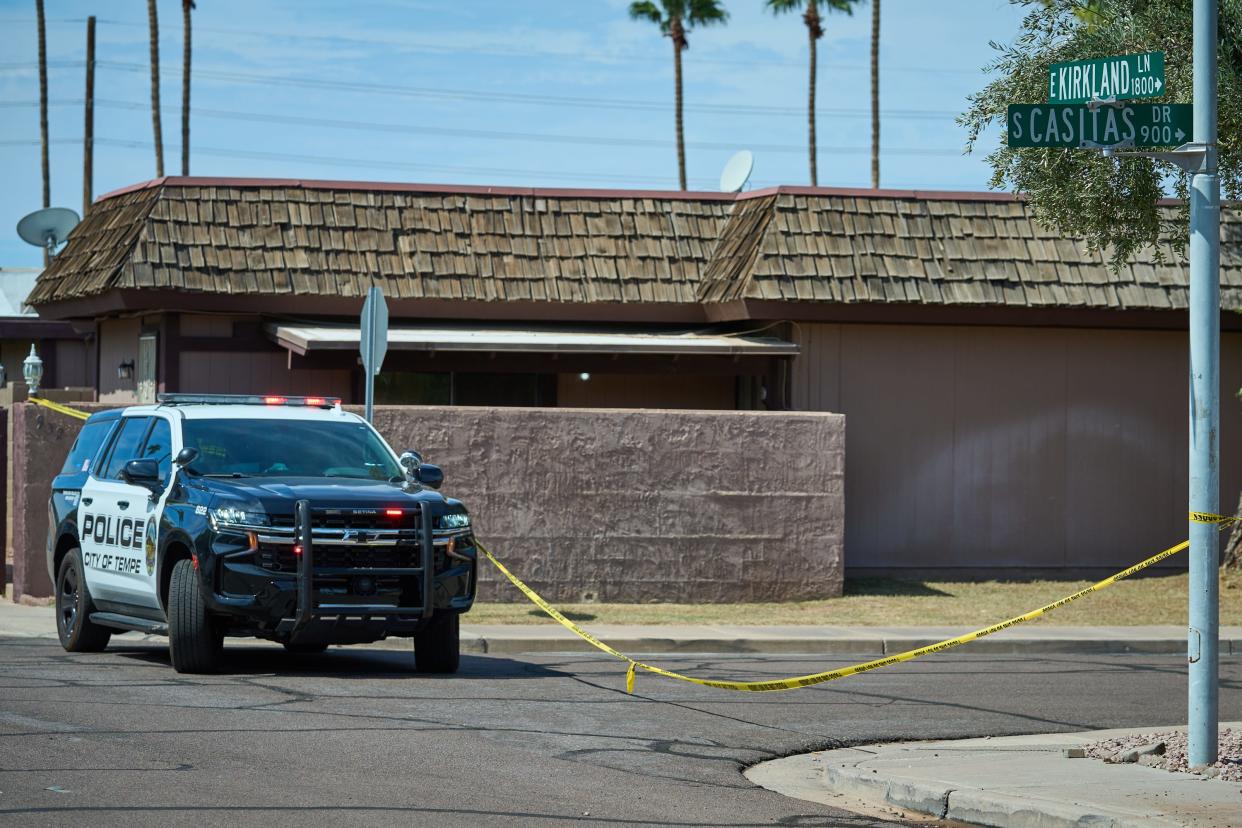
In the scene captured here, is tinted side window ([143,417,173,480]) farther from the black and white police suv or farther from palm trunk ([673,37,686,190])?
palm trunk ([673,37,686,190])

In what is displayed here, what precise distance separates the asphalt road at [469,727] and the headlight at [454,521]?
3.63 ft

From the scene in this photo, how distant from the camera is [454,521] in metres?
12.4

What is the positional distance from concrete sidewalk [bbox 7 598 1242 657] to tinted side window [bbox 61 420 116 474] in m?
1.65

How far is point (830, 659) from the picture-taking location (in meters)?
15.1

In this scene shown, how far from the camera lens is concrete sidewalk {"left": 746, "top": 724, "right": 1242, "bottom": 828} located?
7.66m

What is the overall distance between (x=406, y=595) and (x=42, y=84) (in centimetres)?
5437

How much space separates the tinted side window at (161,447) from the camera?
12828 mm

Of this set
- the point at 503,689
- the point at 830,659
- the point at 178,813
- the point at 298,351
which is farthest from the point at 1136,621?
the point at 178,813

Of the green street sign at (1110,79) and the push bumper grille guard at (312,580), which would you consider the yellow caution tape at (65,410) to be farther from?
the green street sign at (1110,79)

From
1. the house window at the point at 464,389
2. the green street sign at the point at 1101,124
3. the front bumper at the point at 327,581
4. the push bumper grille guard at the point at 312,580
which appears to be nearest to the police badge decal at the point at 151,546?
the front bumper at the point at 327,581

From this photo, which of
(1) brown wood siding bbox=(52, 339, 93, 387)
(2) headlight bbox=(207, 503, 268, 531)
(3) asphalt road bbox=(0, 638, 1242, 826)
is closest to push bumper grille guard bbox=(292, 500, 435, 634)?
(2) headlight bbox=(207, 503, 268, 531)

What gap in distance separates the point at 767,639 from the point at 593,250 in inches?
298

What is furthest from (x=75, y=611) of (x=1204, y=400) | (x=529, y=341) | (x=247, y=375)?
(x=1204, y=400)

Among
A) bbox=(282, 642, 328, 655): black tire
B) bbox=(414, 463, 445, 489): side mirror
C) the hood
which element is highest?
bbox=(414, 463, 445, 489): side mirror
